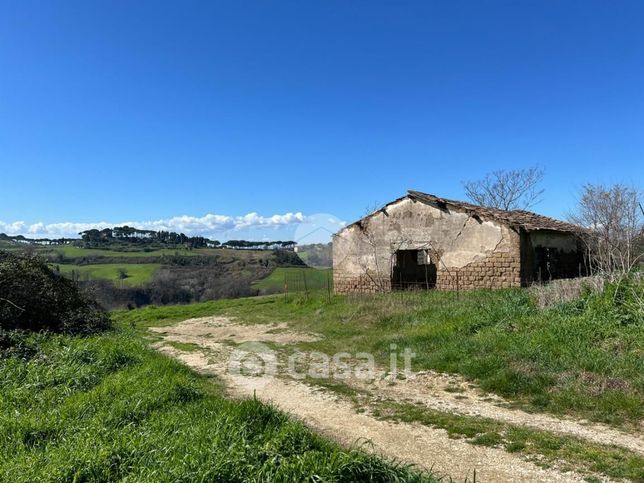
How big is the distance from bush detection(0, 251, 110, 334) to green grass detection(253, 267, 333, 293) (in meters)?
9.47

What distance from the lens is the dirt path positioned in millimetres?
3932

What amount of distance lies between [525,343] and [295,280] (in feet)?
58.4

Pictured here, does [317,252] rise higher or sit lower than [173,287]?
higher

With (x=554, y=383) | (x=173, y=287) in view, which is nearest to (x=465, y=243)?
(x=554, y=383)

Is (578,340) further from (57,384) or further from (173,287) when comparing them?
(173,287)

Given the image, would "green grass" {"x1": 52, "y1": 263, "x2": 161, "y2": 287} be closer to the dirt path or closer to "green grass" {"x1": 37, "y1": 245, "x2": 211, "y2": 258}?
"green grass" {"x1": 37, "y1": 245, "x2": 211, "y2": 258}

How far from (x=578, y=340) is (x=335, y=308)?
824 centimetres

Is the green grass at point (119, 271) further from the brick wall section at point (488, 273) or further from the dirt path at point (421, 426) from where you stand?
the dirt path at point (421, 426)

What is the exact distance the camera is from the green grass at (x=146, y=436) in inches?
124

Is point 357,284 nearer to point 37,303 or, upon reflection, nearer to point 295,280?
point 295,280

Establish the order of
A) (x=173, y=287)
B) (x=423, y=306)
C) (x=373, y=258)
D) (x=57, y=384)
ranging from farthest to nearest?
(x=173, y=287)
(x=373, y=258)
(x=423, y=306)
(x=57, y=384)

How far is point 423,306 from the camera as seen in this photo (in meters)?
12.0

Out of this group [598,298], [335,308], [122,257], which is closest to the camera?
[598,298]

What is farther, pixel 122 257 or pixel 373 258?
pixel 122 257
